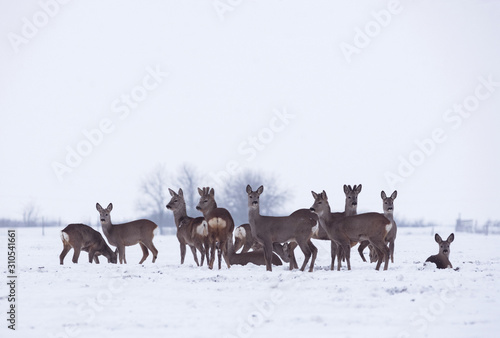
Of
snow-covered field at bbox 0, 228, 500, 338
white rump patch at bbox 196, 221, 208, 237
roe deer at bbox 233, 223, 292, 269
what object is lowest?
snow-covered field at bbox 0, 228, 500, 338

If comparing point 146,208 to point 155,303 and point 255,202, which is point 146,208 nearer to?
point 255,202

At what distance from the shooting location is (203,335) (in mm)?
8234

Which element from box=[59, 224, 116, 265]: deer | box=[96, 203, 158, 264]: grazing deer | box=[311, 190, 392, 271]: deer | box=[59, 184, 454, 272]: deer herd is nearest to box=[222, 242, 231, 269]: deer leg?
box=[59, 184, 454, 272]: deer herd

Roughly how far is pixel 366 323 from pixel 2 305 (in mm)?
5754

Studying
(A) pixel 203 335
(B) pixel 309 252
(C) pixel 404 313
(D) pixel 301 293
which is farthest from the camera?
(B) pixel 309 252

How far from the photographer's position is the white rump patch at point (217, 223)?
16.0 meters

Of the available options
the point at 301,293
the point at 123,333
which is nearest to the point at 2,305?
the point at 123,333

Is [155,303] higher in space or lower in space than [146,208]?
lower

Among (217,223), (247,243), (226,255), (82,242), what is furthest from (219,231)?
(82,242)

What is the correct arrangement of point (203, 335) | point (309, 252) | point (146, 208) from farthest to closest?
point (146, 208) → point (309, 252) → point (203, 335)

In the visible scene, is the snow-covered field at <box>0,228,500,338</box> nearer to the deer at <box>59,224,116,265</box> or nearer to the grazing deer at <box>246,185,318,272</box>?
the grazing deer at <box>246,185,318,272</box>

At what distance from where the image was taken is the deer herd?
15180 millimetres

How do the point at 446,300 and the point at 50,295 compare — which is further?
the point at 50,295

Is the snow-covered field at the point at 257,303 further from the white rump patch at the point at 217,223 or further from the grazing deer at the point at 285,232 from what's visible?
the white rump patch at the point at 217,223
